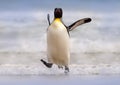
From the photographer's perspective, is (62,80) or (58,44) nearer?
Answer: (62,80)

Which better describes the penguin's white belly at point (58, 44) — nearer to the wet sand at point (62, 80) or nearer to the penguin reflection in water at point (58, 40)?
the penguin reflection in water at point (58, 40)

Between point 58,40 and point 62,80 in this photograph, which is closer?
point 62,80

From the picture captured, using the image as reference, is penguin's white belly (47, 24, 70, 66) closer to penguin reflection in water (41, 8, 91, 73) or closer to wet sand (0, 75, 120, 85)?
penguin reflection in water (41, 8, 91, 73)

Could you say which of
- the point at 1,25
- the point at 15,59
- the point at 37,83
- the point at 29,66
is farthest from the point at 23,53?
the point at 1,25

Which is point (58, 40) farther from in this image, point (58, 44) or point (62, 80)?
point (62, 80)

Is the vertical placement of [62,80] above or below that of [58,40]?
below

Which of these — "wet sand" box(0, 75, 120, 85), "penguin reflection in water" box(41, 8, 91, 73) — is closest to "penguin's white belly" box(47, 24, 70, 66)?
"penguin reflection in water" box(41, 8, 91, 73)

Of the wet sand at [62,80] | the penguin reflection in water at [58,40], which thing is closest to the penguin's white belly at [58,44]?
the penguin reflection in water at [58,40]

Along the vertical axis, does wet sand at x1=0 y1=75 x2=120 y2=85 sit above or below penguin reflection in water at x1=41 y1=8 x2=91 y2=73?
below

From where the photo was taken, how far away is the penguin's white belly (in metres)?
8.58

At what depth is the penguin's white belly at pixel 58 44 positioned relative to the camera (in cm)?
858

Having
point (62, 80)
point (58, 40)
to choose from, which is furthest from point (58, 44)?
point (62, 80)

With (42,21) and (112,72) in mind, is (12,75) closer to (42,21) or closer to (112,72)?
(112,72)

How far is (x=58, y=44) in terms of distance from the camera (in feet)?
28.3
